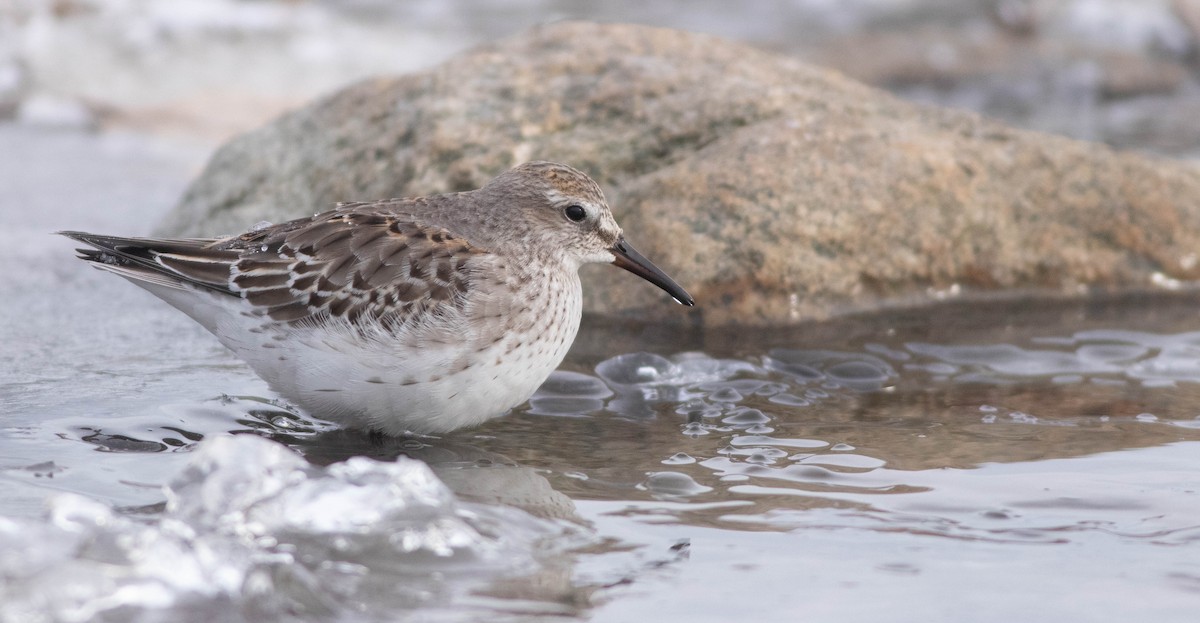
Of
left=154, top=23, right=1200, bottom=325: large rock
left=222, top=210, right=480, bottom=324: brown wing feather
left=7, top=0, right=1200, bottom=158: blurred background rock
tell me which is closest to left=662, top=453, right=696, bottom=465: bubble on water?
left=222, top=210, right=480, bottom=324: brown wing feather

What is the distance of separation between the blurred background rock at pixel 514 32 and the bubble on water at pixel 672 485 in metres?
9.12

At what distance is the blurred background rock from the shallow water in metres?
→ 6.98

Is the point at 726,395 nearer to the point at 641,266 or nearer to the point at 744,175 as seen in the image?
the point at 641,266

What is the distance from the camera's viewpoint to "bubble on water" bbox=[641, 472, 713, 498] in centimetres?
537

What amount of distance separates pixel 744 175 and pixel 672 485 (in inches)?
115

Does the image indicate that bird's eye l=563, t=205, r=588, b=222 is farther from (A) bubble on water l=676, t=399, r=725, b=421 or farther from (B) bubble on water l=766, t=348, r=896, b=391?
(B) bubble on water l=766, t=348, r=896, b=391

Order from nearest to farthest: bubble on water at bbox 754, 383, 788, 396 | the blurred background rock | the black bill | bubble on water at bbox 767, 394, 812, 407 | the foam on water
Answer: the foam on water
the black bill
bubble on water at bbox 767, 394, 812, 407
bubble on water at bbox 754, 383, 788, 396
the blurred background rock

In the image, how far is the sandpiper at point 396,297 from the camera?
5574mm

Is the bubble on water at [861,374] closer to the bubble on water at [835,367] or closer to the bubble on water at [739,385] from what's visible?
the bubble on water at [835,367]

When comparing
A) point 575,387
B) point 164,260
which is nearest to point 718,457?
point 575,387

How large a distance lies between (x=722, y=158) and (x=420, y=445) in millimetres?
2956

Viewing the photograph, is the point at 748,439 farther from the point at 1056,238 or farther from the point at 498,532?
the point at 1056,238

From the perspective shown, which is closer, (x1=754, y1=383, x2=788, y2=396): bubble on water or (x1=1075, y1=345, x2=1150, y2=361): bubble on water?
(x1=754, y1=383, x2=788, y2=396): bubble on water

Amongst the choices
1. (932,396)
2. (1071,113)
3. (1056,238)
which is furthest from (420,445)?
(1071,113)
